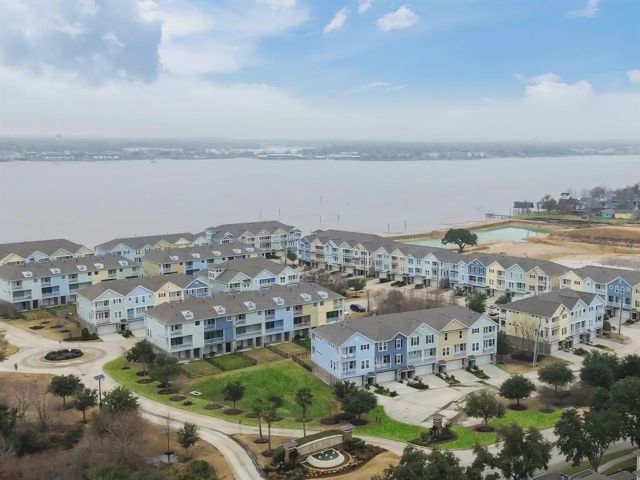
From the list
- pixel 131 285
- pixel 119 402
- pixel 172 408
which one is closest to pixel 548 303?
pixel 172 408

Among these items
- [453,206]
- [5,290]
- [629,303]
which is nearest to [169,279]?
[5,290]

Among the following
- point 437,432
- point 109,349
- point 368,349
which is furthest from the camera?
point 109,349

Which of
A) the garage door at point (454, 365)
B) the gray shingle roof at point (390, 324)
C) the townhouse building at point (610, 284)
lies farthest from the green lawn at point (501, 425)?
the townhouse building at point (610, 284)

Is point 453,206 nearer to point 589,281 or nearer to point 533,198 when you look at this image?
point 533,198

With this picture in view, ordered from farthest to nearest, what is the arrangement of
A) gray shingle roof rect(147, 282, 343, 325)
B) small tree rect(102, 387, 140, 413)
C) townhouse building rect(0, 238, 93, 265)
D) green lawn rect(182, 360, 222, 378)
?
1. townhouse building rect(0, 238, 93, 265)
2. gray shingle roof rect(147, 282, 343, 325)
3. green lawn rect(182, 360, 222, 378)
4. small tree rect(102, 387, 140, 413)

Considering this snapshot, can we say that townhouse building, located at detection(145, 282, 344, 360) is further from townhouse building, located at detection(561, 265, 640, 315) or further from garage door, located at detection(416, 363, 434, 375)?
townhouse building, located at detection(561, 265, 640, 315)

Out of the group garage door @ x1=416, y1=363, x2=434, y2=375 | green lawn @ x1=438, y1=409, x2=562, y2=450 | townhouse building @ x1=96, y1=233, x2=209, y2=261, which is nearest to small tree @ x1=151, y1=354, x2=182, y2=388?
garage door @ x1=416, y1=363, x2=434, y2=375

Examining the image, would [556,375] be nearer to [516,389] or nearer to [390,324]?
[516,389]
